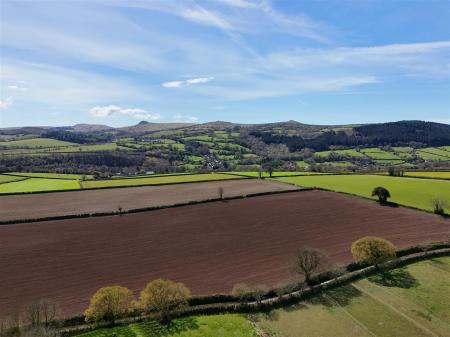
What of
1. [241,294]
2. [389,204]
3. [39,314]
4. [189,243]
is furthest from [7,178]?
[389,204]

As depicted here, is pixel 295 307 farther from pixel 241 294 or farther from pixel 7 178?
pixel 7 178

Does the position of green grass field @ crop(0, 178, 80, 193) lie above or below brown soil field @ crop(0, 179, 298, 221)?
above

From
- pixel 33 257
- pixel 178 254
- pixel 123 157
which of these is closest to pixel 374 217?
pixel 178 254

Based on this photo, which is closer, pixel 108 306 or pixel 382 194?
pixel 108 306

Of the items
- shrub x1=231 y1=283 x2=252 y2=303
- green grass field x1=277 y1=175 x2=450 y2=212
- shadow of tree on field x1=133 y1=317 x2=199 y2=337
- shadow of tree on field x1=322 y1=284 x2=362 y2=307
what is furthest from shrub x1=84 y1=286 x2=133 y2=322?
green grass field x1=277 y1=175 x2=450 y2=212

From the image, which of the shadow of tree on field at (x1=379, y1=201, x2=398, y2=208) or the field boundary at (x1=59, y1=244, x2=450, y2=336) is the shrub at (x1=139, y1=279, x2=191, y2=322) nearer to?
the field boundary at (x1=59, y1=244, x2=450, y2=336)

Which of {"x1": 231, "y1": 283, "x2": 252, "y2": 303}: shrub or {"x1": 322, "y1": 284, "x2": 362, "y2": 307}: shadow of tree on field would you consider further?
{"x1": 322, "y1": 284, "x2": 362, "y2": 307}: shadow of tree on field

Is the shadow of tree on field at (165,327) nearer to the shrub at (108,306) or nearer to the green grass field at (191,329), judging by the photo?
the green grass field at (191,329)
